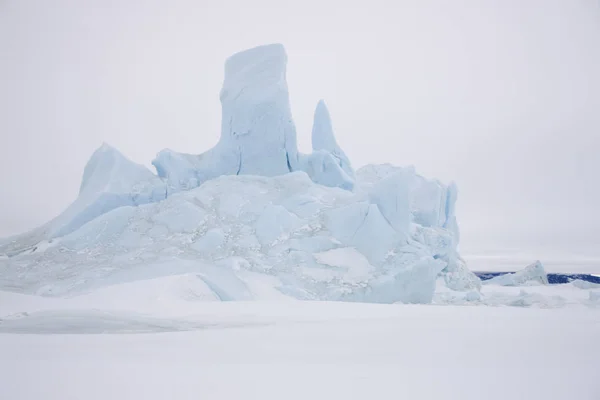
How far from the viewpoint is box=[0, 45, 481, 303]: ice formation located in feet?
35.0

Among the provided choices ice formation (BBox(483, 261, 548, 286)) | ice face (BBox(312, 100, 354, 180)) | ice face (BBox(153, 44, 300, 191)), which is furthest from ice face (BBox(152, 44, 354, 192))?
ice formation (BBox(483, 261, 548, 286))

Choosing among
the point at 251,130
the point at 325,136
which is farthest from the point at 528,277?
the point at 251,130

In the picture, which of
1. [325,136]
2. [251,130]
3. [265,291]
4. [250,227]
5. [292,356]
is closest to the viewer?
[292,356]

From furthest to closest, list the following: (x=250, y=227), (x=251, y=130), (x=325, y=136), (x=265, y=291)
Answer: (x=325, y=136) → (x=251, y=130) → (x=250, y=227) → (x=265, y=291)

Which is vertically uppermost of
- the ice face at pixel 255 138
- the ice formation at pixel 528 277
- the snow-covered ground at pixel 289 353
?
the ice face at pixel 255 138

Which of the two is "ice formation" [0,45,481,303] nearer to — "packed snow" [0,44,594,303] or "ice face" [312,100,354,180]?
"packed snow" [0,44,594,303]

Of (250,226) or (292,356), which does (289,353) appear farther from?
(250,226)

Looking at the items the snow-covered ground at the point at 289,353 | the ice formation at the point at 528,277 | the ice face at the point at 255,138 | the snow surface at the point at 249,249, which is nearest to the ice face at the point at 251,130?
the ice face at the point at 255,138

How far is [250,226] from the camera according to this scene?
472 inches

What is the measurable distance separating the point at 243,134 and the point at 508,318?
1059 centimetres

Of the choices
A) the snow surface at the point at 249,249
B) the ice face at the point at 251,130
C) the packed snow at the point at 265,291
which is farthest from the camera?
the ice face at the point at 251,130

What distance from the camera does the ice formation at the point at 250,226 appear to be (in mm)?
10664

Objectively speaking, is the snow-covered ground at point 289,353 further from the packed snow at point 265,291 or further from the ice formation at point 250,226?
the ice formation at point 250,226

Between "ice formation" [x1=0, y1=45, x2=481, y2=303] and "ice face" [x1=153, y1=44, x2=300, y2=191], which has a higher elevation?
"ice face" [x1=153, y1=44, x2=300, y2=191]
